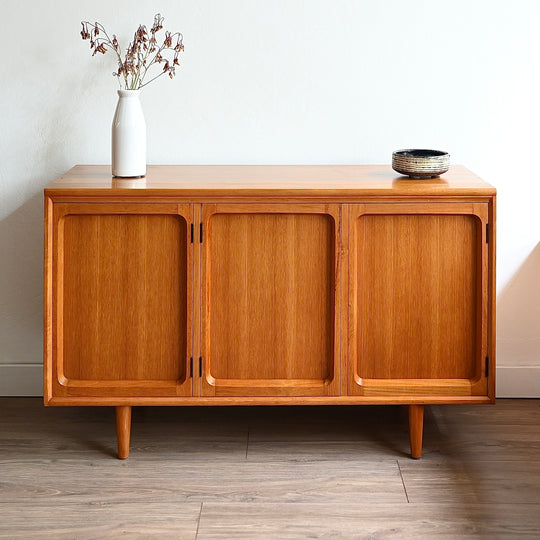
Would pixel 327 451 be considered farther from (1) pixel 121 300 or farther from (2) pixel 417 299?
(1) pixel 121 300

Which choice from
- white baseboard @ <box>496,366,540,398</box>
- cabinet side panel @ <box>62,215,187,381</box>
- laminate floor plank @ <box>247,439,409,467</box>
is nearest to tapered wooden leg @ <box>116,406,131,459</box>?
cabinet side panel @ <box>62,215,187,381</box>

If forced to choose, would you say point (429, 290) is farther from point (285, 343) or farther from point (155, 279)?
point (155, 279)

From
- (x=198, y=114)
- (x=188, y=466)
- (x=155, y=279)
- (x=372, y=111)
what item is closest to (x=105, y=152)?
(x=198, y=114)

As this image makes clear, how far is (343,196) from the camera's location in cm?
240

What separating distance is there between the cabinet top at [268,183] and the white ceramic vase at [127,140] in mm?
37

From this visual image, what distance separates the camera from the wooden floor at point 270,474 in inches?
85.2

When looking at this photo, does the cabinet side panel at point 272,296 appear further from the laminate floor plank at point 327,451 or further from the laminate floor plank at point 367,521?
the laminate floor plank at point 367,521

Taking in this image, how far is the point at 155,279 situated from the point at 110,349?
231 millimetres

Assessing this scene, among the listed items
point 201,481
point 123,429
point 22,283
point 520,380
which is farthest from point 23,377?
point 520,380

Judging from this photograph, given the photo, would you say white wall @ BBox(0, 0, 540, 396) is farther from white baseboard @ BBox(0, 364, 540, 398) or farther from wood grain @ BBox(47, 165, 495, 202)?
white baseboard @ BBox(0, 364, 540, 398)

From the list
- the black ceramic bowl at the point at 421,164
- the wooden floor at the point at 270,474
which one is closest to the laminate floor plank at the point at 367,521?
the wooden floor at the point at 270,474

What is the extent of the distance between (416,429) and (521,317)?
0.72m

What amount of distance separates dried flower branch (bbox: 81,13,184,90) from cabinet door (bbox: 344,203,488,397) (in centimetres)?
82

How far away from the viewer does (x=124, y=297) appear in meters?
2.45
